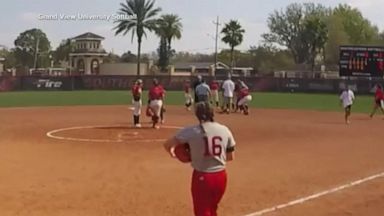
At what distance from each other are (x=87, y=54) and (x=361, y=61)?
71.3 m

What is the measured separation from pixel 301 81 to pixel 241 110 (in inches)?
1291

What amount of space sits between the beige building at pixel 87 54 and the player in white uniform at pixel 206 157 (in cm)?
9845

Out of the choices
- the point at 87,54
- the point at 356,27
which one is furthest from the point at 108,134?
the point at 356,27

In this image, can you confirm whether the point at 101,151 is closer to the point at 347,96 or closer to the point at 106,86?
the point at 347,96

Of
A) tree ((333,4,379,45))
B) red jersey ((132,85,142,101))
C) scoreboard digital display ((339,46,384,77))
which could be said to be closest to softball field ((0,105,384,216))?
red jersey ((132,85,142,101))

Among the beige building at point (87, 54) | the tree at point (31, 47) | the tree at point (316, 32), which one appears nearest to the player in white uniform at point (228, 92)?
the tree at point (316, 32)

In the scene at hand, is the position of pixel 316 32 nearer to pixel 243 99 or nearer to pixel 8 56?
pixel 243 99

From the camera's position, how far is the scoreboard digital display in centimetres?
4762

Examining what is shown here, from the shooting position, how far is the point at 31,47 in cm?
15725

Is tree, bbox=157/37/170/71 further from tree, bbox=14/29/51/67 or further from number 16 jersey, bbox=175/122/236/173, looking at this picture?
number 16 jersey, bbox=175/122/236/173

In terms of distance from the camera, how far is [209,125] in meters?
7.04

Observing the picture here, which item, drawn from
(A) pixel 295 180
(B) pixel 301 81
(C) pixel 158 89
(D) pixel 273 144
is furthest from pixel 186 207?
(B) pixel 301 81

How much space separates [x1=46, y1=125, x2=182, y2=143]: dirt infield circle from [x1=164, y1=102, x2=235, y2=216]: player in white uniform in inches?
516

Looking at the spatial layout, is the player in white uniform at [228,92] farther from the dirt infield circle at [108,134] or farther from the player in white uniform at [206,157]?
the player in white uniform at [206,157]
